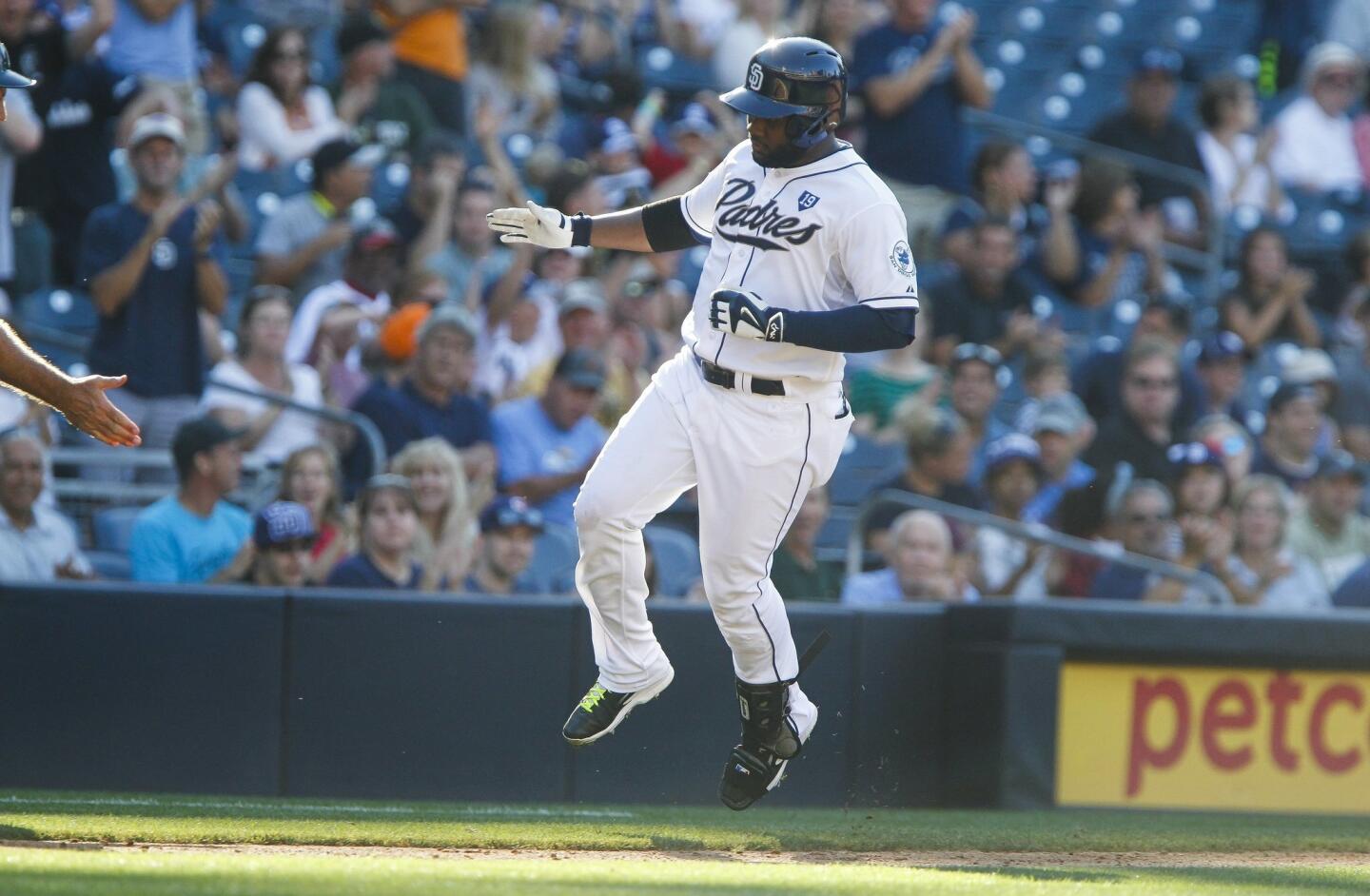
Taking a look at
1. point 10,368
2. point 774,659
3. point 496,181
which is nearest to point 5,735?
point 10,368

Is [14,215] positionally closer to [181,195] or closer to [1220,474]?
[181,195]

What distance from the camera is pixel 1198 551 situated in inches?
342

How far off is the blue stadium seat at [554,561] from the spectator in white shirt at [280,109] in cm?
278

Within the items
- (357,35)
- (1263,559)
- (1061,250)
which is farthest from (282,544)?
(1061,250)

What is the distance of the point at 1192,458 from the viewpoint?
8.84 meters

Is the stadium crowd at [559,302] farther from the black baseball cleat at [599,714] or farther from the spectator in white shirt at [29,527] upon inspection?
the black baseball cleat at [599,714]

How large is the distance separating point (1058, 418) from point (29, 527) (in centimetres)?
452

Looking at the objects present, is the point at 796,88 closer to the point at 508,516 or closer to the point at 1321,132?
the point at 508,516

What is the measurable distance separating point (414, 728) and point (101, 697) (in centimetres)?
110

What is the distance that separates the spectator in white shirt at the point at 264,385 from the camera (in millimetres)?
8141

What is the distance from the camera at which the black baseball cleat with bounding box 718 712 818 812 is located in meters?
5.90

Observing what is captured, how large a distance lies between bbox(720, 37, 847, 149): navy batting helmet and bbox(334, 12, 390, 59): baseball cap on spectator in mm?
4975

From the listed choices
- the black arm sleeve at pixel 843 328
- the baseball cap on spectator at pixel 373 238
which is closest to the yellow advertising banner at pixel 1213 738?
the black arm sleeve at pixel 843 328

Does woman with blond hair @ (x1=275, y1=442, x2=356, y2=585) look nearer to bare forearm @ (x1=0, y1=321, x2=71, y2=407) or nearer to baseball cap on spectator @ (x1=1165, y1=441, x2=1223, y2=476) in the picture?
bare forearm @ (x1=0, y1=321, x2=71, y2=407)
